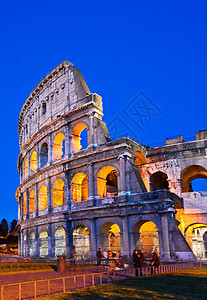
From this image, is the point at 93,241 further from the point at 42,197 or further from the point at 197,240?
the point at 197,240

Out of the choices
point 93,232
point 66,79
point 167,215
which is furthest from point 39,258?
point 66,79

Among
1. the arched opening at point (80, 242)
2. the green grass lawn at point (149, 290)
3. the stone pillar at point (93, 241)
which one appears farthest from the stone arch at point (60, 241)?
the green grass lawn at point (149, 290)

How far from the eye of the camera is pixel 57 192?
91.1 feet

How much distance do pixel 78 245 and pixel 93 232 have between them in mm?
2687

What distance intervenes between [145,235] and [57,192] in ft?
30.0

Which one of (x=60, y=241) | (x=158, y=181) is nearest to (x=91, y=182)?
(x=60, y=241)

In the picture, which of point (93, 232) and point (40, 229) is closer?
point (93, 232)

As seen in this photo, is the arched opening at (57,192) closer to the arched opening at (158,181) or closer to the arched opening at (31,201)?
the arched opening at (31,201)

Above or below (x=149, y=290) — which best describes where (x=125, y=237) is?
above

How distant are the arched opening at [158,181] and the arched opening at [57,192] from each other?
7876 millimetres

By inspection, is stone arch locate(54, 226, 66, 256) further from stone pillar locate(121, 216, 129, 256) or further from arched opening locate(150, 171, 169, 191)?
arched opening locate(150, 171, 169, 191)

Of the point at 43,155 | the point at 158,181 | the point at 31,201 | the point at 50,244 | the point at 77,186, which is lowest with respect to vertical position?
the point at 50,244

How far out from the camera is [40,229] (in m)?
28.0

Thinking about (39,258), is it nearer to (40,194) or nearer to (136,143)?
(40,194)
